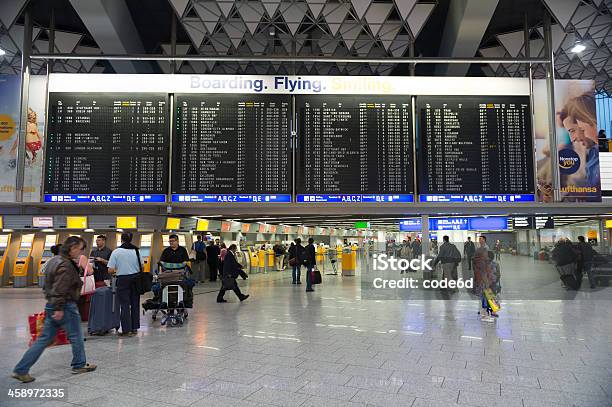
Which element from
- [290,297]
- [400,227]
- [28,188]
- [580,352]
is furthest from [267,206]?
[580,352]

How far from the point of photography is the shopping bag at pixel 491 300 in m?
7.40

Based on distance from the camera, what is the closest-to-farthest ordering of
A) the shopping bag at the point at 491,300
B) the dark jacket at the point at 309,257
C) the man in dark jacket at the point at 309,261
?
the shopping bag at the point at 491,300, the man in dark jacket at the point at 309,261, the dark jacket at the point at 309,257

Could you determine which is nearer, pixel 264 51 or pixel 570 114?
pixel 570 114

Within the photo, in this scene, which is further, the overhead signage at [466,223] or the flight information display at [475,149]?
the overhead signage at [466,223]

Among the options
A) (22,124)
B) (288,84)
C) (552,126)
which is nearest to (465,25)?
(552,126)

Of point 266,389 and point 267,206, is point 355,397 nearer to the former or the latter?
point 266,389

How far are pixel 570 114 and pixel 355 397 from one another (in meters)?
8.56

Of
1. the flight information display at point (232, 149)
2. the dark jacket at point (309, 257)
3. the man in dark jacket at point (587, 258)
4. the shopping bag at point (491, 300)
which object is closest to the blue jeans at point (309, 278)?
the dark jacket at point (309, 257)

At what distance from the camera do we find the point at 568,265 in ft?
36.7

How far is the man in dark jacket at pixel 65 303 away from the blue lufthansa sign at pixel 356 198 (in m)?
4.70

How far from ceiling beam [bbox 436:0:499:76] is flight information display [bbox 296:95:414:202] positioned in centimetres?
237

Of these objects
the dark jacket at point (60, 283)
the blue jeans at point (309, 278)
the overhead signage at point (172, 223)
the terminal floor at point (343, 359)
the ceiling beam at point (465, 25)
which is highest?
the ceiling beam at point (465, 25)

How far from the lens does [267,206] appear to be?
8.62 m

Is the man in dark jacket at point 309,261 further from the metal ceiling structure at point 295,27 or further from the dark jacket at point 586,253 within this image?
the dark jacket at point 586,253
